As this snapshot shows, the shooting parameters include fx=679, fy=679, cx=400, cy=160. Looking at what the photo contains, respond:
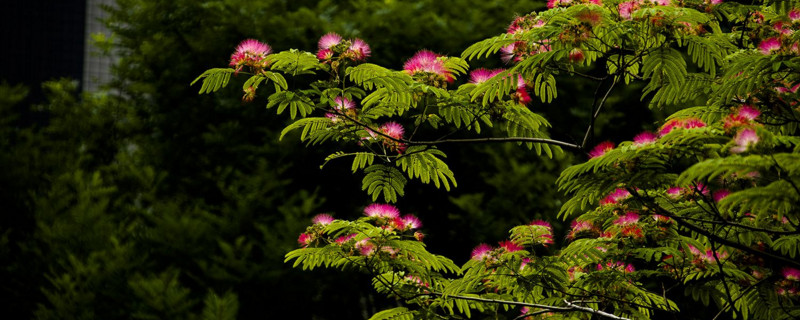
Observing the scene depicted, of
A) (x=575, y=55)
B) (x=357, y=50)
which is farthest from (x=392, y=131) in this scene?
(x=575, y=55)

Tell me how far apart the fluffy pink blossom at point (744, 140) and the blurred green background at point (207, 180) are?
3.76 meters

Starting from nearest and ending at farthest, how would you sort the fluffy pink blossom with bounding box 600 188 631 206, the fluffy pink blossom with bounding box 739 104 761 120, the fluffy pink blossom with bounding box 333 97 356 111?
the fluffy pink blossom with bounding box 739 104 761 120, the fluffy pink blossom with bounding box 333 97 356 111, the fluffy pink blossom with bounding box 600 188 631 206

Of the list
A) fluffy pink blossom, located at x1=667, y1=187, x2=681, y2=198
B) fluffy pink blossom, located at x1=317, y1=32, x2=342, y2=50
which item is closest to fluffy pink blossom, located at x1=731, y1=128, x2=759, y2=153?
fluffy pink blossom, located at x1=667, y1=187, x2=681, y2=198

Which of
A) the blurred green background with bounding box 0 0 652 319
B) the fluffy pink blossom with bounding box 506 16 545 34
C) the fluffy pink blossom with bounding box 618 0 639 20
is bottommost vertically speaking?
the blurred green background with bounding box 0 0 652 319

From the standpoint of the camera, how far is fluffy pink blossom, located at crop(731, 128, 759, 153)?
1.55 meters

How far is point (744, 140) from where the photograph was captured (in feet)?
5.14

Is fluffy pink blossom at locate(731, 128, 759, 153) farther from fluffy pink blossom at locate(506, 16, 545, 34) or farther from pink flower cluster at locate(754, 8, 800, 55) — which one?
fluffy pink blossom at locate(506, 16, 545, 34)

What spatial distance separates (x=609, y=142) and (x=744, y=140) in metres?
0.68

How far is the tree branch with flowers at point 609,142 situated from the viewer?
6.33 ft

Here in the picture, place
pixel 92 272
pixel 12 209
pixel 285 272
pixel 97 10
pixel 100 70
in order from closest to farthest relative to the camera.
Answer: pixel 92 272 < pixel 285 272 < pixel 12 209 < pixel 100 70 < pixel 97 10

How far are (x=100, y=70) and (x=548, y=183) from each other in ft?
19.3

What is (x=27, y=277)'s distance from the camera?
5477mm

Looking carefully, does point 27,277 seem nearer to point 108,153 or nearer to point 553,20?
point 108,153

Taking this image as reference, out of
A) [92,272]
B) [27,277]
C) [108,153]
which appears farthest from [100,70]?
[92,272]
